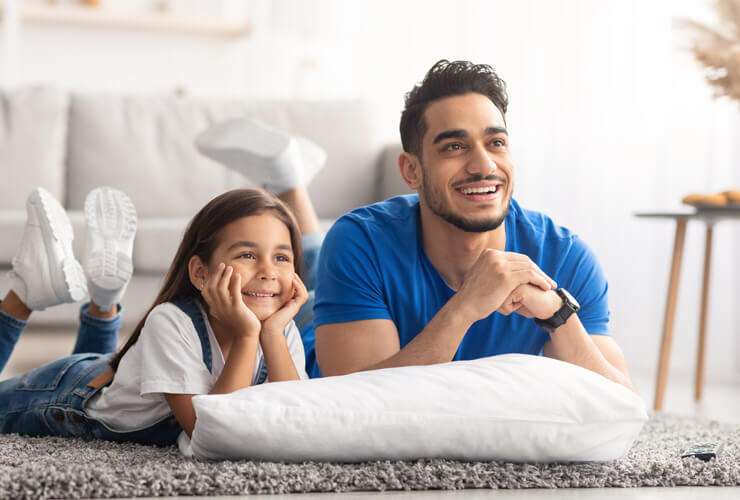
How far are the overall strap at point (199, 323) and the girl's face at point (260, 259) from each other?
2.5 inches

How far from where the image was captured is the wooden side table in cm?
261

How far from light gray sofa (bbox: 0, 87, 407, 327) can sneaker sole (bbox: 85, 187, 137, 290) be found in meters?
1.51

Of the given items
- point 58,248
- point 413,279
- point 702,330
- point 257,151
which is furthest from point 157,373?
point 702,330

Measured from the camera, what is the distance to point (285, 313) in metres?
1.59

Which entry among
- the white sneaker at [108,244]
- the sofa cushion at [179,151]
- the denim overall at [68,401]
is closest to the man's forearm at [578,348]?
the denim overall at [68,401]

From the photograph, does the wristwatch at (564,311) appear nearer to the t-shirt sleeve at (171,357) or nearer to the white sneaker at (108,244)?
the t-shirt sleeve at (171,357)

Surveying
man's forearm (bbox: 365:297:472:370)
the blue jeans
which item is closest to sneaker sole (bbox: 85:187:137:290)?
the blue jeans

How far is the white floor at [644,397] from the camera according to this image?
1282 mm

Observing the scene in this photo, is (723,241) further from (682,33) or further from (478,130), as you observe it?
(478,130)

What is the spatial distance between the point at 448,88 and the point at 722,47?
5.24ft

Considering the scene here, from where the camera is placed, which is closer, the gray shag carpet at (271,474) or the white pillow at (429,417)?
the gray shag carpet at (271,474)

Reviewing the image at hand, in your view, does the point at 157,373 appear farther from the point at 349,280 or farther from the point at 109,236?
the point at 109,236

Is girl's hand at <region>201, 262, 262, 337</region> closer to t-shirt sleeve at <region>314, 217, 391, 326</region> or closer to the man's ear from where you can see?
t-shirt sleeve at <region>314, 217, 391, 326</region>

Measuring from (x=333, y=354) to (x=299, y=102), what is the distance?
2.19 meters
